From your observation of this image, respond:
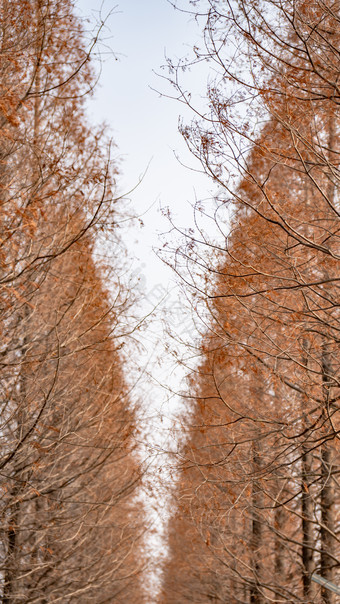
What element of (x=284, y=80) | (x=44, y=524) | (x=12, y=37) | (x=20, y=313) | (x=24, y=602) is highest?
(x=12, y=37)

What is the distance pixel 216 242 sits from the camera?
4.69 m


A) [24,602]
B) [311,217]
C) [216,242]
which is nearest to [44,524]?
[24,602]

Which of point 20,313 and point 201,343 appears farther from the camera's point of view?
point 20,313

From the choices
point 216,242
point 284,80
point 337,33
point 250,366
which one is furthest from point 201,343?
point 337,33

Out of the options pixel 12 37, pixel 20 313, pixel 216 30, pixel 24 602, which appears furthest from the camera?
pixel 20 313

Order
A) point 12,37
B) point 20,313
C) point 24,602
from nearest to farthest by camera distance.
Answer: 1. point 12,37
2. point 24,602
3. point 20,313

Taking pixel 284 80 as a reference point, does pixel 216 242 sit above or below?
below

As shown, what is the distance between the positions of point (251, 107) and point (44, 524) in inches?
162

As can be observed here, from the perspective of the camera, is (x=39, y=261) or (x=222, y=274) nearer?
(x=222, y=274)

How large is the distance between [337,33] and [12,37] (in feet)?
7.83

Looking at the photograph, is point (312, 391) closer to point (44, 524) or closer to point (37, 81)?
point (44, 524)

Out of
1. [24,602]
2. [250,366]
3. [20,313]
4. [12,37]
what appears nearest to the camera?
[12,37]

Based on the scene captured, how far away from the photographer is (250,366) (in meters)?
5.00

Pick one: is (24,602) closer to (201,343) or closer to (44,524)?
(44,524)
